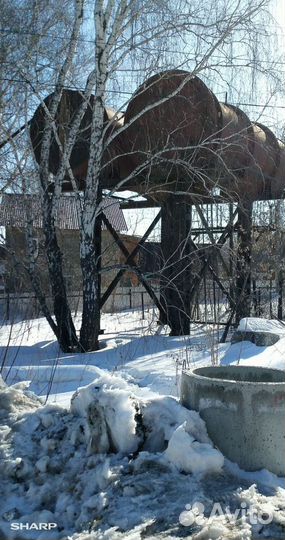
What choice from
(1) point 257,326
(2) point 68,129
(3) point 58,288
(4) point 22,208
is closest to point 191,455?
(1) point 257,326

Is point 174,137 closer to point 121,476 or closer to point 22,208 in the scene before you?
point 22,208

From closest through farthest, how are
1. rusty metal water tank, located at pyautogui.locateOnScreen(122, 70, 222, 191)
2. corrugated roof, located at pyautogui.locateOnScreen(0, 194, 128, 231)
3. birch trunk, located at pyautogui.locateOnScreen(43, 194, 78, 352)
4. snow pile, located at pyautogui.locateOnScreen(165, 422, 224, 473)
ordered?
snow pile, located at pyautogui.locateOnScreen(165, 422, 224, 473)
birch trunk, located at pyautogui.locateOnScreen(43, 194, 78, 352)
rusty metal water tank, located at pyautogui.locateOnScreen(122, 70, 222, 191)
corrugated roof, located at pyautogui.locateOnScreen(0, 194, 128, 231)

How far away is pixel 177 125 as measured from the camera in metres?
9.81

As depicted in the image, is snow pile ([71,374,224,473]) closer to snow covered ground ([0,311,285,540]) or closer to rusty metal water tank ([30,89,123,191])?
snow covered ground ([0,311,285,540])

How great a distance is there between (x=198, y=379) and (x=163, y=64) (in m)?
6.50

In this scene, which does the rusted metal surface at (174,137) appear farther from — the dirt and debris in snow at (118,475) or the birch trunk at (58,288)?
the dirt and debris in snow at (118,475)

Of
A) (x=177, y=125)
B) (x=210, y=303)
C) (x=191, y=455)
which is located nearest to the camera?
(x=191, y=455)

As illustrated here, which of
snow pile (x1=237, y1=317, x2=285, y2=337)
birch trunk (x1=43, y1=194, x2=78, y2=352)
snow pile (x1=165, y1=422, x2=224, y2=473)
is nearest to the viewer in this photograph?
snow pile (x1=165, y1=422, x2=224, y2=473)

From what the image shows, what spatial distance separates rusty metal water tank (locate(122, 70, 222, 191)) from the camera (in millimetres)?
9555

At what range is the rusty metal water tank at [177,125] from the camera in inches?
376

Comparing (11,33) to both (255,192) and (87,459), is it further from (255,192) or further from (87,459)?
(87,459)

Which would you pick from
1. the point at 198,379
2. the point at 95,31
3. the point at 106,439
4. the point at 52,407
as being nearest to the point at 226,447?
the point at 198,379

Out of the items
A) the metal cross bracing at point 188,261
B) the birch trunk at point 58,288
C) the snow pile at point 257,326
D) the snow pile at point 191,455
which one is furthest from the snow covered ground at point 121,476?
the metal cross bracing at point 188,261

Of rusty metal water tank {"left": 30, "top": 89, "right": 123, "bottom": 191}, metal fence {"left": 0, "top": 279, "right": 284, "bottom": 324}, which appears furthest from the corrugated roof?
metal fence {"left": 0, "top": 279, "right": 284, "bottom": 324}
